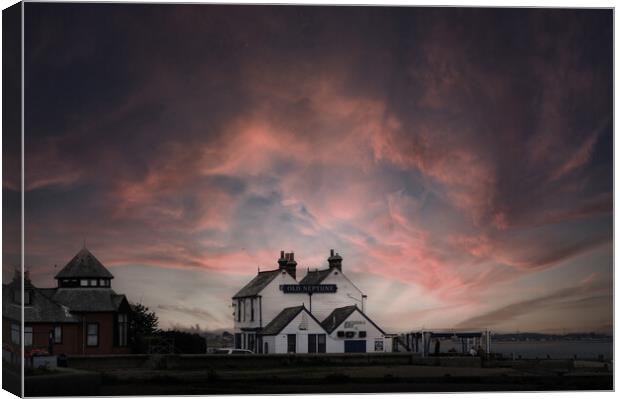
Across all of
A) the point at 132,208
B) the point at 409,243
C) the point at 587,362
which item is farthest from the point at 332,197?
the point at 587,362

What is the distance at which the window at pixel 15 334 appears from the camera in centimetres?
3456

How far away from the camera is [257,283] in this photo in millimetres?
36812

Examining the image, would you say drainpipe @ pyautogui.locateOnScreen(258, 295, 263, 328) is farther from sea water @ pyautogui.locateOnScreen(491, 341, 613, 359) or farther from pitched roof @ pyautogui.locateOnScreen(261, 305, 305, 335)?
sea water @ pyautogui.locateOnScreen(491, 341, 613, 359)

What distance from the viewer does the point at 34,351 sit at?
35.1 meters

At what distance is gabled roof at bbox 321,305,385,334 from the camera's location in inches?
1479

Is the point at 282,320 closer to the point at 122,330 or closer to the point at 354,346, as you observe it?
the point at 354,346

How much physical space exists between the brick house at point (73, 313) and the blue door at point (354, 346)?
→ 475 centimetres

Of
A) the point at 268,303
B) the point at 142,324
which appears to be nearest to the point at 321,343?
the point at 268,303

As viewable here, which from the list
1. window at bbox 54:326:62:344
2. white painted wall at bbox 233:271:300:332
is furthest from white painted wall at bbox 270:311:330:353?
window at bbox 54:326:62:344

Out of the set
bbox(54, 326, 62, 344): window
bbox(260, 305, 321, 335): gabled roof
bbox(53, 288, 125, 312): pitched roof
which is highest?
bbox(53, 288, 125, 312): pitched roof

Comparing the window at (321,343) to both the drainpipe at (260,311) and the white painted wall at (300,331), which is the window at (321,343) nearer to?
the white painted wall at (300,331)

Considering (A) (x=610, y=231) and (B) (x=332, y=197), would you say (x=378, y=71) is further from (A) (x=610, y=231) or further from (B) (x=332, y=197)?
(A) (x=610, y=231)

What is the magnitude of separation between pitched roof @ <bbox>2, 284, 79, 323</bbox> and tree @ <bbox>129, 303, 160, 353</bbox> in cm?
125

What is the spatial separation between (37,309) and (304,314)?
6053 millimetres
